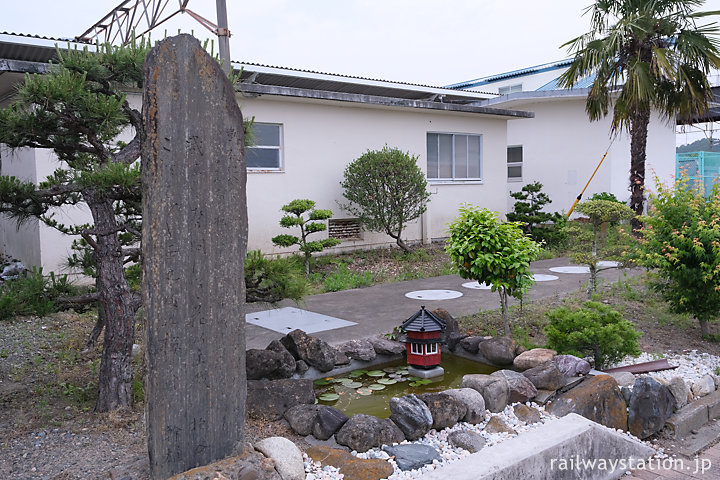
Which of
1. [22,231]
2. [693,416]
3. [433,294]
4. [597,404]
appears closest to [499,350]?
[597,404]

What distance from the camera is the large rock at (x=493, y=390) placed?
4.47 meters

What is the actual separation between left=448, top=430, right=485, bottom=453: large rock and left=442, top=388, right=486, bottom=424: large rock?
0.24m

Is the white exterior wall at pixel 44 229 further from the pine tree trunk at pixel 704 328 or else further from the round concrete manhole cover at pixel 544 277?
the pine tree trunk at pixel 704 328

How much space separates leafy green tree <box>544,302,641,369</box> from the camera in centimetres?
525

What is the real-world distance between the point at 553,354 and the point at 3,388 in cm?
463

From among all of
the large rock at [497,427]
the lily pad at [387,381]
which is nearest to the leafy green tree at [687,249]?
the large rock at [497,427]

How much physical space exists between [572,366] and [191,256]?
350cm

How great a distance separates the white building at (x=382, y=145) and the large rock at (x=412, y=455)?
17.7 feet

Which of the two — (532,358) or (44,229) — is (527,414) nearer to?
(532,358)

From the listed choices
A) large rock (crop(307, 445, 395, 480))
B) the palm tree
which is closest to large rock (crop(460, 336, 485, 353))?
large rock (crop(307, 445, 395, 480))

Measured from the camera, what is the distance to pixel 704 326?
6656 mm

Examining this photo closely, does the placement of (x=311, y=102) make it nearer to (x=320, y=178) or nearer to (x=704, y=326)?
(x=320, y=178)

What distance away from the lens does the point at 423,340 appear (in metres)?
5.27

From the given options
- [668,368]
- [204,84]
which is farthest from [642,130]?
[204,84]
